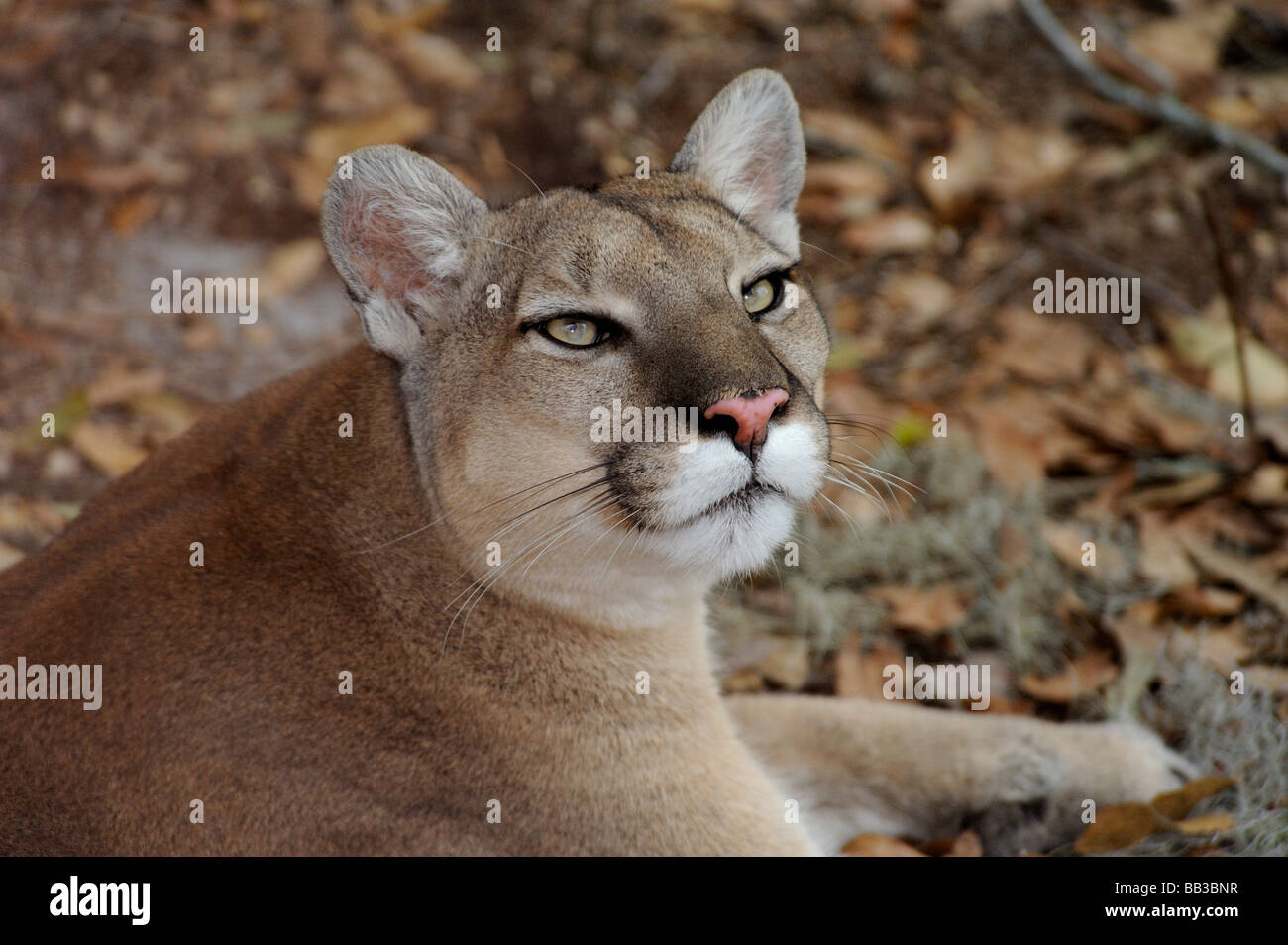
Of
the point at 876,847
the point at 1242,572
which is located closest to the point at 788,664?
the point at 876,847

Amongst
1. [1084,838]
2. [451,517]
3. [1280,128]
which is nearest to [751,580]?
[1084,838]

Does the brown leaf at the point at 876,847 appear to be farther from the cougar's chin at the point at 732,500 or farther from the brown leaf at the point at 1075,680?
the cougar's chin at the point at 732,500

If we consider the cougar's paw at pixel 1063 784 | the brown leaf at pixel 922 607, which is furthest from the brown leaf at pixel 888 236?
the cougar's paw at pixel 1063 784

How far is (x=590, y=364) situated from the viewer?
324 cm

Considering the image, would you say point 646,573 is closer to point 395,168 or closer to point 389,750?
point 389,750

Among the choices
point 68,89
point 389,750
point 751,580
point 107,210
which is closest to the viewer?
point 389,750

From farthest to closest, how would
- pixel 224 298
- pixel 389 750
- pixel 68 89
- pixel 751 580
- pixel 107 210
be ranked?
pixel 68 89 → pixel 107 210 → pixel 224 298 → pixel 751 580 → pixel 389 750

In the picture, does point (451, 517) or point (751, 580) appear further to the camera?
point (751, 580)

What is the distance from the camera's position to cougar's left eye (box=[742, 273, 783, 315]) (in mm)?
3516

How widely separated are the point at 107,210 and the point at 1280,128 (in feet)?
20.8

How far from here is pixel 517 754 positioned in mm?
3389

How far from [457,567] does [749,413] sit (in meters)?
0.91

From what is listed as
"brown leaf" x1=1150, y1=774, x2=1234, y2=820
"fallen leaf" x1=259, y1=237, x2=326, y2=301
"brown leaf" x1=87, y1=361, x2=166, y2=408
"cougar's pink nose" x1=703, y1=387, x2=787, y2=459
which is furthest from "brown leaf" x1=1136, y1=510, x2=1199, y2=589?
"brown leaf" x1=87, y1=361, x2=166, y2=408

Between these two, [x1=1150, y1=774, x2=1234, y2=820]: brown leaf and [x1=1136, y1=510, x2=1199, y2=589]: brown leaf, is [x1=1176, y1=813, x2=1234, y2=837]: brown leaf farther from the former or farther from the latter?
[x1=1136, y1=510, x2=1199, y2=589]: brown leaf
